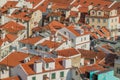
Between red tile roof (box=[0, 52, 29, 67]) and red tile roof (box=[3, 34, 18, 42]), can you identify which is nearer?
red tile roof (box=[0, 52, 29, 67])

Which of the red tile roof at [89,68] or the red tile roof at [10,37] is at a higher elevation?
the red tile roof at [10,37]

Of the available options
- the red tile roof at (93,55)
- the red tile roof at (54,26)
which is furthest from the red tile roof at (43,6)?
the red tile roof at (93,55)

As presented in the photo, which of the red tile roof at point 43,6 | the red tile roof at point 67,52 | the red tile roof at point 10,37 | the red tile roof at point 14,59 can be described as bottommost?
the red tile roof at point 14,59

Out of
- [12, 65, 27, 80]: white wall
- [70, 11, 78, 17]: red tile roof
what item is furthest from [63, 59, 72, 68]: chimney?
[70, 11, 78, 17]: red tile roof

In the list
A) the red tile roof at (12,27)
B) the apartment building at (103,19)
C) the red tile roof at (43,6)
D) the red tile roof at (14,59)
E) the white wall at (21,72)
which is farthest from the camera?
the red tile roof at (43,6)

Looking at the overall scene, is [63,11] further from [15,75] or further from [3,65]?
[15,75]

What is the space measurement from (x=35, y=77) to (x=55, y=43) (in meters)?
16.0

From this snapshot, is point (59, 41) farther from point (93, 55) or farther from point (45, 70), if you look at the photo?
point (45, 70)

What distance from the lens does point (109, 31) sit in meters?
83.6

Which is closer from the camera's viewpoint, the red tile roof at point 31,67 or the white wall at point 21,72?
the white wall at point 21,72

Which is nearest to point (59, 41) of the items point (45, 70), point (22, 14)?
point (45, 70)

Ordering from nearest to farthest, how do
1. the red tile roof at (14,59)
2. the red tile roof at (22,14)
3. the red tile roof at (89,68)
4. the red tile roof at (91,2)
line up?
1. the red tile roof at (89,68)
2. the red tile roof at (14,59)
3. the red tile roof at (22,14)
4. the red tile roof at (91,2)

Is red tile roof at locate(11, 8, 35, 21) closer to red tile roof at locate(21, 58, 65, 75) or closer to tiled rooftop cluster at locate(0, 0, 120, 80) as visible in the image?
tiled rooftop cluster at locate(0, 0, 120, 80)

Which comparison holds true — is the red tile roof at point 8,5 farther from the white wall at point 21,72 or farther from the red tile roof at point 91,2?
the white wall at point 21,72
